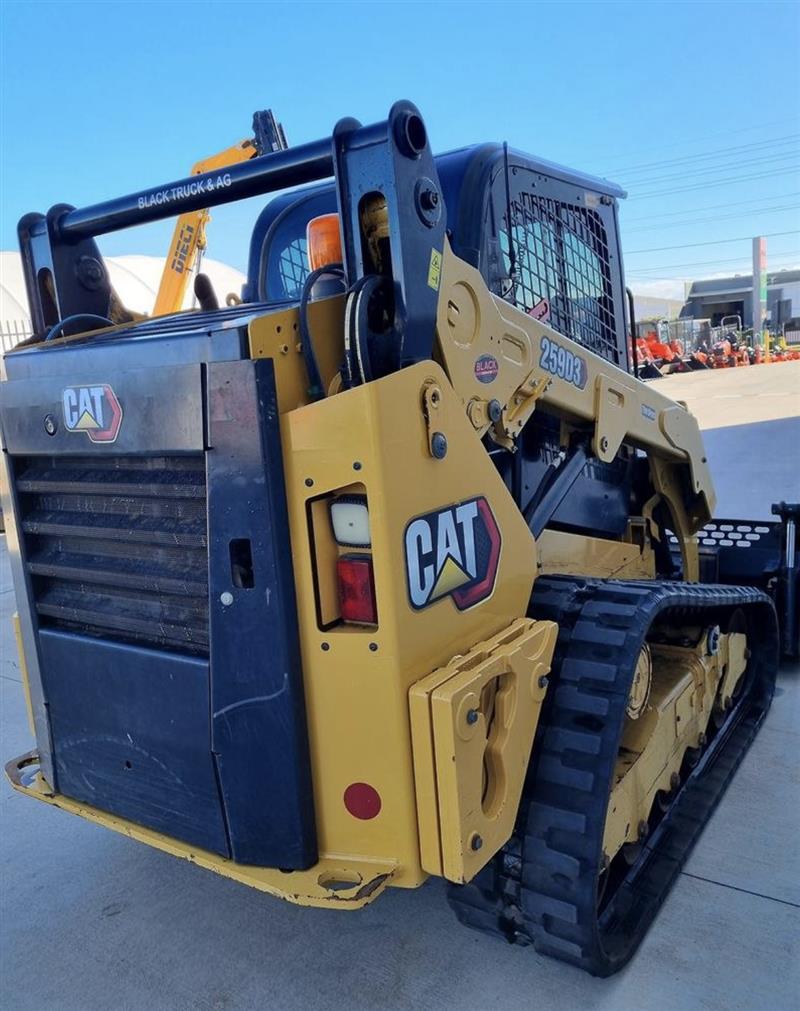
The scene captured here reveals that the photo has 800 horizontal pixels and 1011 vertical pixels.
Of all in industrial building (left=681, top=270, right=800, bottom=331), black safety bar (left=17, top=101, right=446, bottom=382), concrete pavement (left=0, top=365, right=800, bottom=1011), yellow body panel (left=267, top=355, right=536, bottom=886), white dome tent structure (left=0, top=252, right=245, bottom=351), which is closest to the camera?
A: yellow body panel (left=267, top=355, right=536, bottom=886)

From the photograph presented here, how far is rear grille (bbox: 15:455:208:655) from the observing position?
2074 mm

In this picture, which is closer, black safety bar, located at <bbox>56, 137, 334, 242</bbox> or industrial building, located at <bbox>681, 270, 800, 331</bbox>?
black safety bar, located at <bbox>56, 137, 334, 242</bbox>

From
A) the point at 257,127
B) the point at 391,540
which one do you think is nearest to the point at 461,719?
the point at 391,540

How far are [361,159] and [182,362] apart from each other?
645 mm

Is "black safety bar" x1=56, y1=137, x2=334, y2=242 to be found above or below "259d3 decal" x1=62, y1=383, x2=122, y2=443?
above

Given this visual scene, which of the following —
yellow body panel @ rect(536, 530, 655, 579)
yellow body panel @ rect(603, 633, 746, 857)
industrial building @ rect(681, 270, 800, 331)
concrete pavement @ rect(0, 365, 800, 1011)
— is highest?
industrial building @ rect(681, 270, 800, 331)

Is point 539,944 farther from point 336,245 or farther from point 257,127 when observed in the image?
point 257,127

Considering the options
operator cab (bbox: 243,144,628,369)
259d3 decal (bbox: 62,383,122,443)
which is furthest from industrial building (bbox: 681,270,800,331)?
259d3 decal (bbox: 62,383,122,443)

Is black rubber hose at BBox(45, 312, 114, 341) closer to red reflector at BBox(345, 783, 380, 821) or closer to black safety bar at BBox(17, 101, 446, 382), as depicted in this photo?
black safety bar at BBox(17, 101, 446, 382)

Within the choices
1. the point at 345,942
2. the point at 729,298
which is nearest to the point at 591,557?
the point at 345,942

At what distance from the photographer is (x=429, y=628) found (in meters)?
1.93

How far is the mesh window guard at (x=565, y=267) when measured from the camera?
9.91 ft

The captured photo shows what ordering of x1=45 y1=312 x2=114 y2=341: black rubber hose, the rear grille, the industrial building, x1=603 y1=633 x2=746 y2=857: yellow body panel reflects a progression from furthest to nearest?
the industrial building < x1=45 y1=312 x2=114 y2=341: black rubber hose < x1=603 y1=633 x2=746 y2=857: yellow body panel < the rear grille

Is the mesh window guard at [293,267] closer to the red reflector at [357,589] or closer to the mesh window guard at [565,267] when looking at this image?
the mesh window guard at [565,267]
